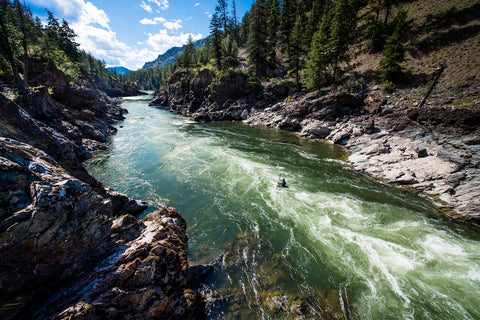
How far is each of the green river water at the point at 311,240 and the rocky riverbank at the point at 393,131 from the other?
2.20m

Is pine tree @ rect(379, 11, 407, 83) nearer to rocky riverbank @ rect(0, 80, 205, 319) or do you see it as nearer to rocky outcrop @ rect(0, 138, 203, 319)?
rocky riverbank @ rect(0, 80, 205, 319)

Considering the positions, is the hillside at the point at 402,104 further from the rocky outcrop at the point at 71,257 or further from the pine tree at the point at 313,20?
the rocky outcrop at the point at 71,257

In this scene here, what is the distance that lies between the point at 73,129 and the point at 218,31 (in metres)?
49.7

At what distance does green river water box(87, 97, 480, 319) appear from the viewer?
288 inches

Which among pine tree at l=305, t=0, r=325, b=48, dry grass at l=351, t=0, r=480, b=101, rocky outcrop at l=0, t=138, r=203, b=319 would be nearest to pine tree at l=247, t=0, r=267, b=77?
pine tree at l=305, t=0, r=325, b=48

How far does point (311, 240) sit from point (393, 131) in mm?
22110

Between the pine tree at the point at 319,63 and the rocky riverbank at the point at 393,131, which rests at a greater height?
the pine tree at the point at 319,63

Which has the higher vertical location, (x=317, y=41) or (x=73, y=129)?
(x=317, y=41)

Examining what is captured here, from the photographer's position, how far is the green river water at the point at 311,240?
7.31 metres

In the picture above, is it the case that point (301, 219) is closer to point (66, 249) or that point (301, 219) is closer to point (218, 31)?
point (66, 249)

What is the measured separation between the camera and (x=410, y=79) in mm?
29234

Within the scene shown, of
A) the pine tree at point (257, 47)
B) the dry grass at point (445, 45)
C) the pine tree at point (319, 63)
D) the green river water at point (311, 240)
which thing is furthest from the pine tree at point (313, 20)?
the green river water at point (311, 240)

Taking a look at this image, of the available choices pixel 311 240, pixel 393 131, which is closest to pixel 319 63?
pixel 393 131

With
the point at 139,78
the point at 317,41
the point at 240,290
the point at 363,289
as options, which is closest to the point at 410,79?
the point at 317,41
